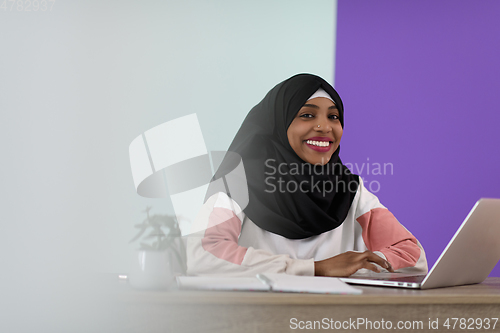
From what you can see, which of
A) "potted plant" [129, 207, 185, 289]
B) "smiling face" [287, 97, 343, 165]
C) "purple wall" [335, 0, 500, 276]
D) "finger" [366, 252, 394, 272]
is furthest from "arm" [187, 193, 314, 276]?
"purple wall" [335, 0, 500, 276]

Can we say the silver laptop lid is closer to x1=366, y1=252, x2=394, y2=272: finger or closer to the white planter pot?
x1=366, y1=252, x2=394, y2=272: finger

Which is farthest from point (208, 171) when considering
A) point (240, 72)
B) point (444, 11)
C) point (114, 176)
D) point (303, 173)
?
point (444, 11)

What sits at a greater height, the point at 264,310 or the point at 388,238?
the point at 264,310

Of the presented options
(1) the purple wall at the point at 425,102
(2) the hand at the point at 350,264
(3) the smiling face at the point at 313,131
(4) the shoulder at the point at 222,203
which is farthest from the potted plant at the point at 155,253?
(1) the purple wall at the point at 425,102

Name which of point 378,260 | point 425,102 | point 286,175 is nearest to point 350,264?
point 378,260

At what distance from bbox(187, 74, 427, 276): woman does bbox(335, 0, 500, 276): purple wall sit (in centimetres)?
105

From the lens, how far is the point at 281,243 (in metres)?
1.32

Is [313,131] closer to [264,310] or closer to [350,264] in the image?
[350,264]

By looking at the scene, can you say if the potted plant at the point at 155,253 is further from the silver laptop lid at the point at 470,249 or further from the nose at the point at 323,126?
the nose at the point at 323,126

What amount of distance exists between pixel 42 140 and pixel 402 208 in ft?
6.10

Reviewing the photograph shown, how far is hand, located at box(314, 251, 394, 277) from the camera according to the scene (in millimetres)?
877

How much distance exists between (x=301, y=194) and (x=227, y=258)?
44 centimetres

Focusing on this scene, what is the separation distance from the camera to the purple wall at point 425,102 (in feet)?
7.94

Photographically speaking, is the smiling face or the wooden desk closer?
the wooden desk
